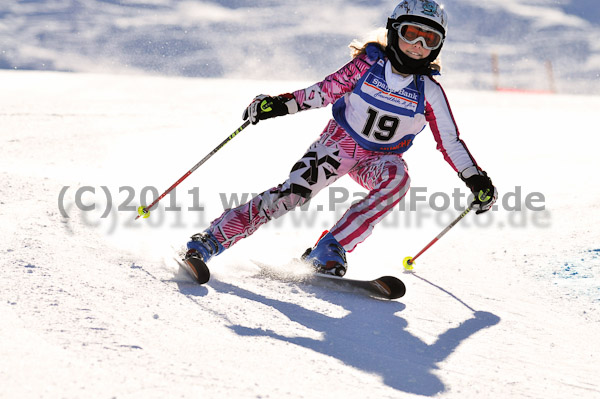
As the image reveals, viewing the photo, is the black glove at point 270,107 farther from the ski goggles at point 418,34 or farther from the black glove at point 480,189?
the black glove at point 480,189

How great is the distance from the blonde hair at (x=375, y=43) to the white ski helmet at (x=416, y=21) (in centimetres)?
16

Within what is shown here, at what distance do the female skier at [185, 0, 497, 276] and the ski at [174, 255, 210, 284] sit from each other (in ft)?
0.57

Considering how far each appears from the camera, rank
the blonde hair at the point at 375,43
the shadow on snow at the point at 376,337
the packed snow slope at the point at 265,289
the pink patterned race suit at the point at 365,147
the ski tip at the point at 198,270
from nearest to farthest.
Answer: the packed snow slope at the point at 265,289 → the shadow on snow at the point at 376,337 → the ski tip at the point at 198,270 → the pink patterned race suit at the point at 365,147 → the blonde hair at the point at 375,43

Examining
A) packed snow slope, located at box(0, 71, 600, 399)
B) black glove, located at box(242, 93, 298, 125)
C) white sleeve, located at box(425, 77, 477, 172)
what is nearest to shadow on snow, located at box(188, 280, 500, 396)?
packed snow slope, located at box(0, 71, 600, 399)

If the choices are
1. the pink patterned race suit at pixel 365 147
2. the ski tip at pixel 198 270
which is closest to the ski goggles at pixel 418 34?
the pink patterned race suit at pixel 365 147

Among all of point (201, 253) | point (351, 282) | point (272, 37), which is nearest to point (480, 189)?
point (351, 282)

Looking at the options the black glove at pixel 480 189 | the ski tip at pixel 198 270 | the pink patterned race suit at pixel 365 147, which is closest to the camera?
the ski tip at pixel 198 270

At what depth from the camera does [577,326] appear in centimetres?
316

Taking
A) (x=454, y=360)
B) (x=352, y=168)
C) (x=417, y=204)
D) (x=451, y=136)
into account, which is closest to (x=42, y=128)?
(x=417, y=204)

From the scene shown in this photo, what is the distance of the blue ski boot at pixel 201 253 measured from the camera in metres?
3.12

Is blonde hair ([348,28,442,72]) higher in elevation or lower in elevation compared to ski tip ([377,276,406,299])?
higher

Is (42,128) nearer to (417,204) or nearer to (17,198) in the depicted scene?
(17,198)

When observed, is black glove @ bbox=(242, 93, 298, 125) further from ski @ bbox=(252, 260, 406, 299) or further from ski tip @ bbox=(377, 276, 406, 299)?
ski tip @ bbox=(377, 276, 406, 299)

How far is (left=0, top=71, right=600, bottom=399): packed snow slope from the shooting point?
7.24 feet
